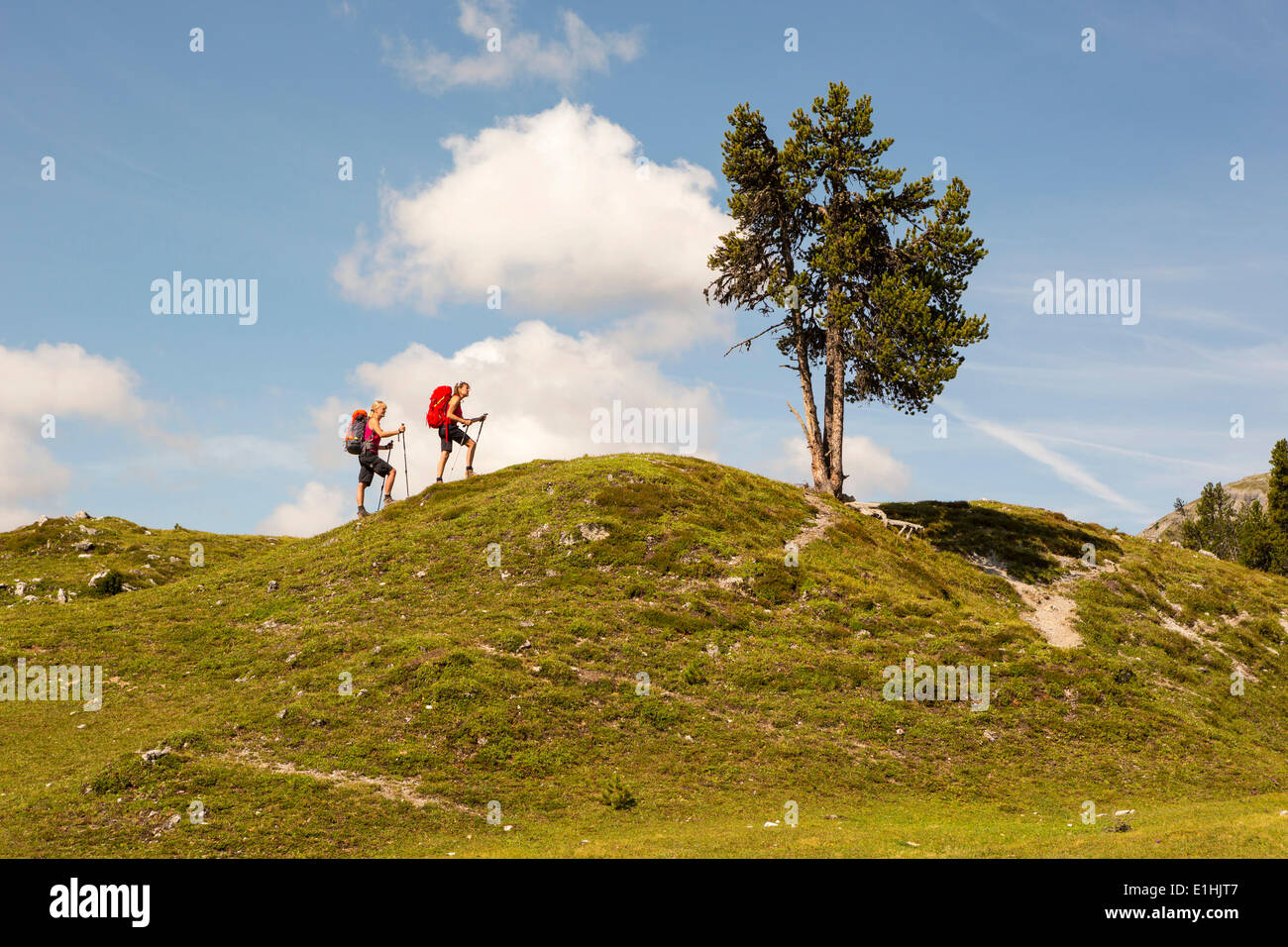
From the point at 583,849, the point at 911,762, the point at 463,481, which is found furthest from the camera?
the point at 463,481

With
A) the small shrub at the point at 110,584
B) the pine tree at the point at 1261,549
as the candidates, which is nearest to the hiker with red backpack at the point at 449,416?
the small shrub at the point at 110,584

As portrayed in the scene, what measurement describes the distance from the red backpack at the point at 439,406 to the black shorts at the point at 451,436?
43 cm

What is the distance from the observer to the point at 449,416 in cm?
4506

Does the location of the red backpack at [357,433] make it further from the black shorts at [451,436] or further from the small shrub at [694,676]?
the small shrub at [694,676]

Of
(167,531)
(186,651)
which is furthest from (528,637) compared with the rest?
(167,531)

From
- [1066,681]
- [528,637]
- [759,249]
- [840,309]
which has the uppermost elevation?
[759,249]

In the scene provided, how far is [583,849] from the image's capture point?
18672 mm

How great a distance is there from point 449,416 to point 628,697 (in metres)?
21.5

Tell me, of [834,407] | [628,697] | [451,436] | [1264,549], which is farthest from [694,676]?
[1264,549]

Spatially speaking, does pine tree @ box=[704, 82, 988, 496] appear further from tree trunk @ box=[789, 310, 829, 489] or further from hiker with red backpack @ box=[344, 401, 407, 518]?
hiker with red backpack @ box=[344, 401, 407, 518]

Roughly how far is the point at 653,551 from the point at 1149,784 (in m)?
19.8

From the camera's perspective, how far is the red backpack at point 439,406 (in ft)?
148

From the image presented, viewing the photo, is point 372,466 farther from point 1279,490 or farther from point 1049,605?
point 1279,490
